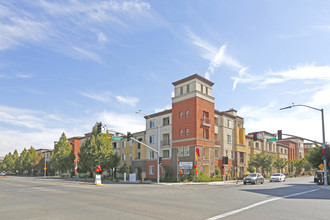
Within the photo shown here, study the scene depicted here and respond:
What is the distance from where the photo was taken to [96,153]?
50.6 metres

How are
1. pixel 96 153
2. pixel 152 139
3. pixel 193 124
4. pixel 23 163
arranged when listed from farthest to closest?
1. pixel 23 163
2. pixel 152 139
3. pixel 96 153
4. pixel 193 124

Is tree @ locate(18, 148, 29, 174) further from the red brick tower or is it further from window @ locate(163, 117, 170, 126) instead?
the red brick tower

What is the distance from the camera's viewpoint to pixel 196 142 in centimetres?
4441

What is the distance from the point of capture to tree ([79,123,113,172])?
167ft

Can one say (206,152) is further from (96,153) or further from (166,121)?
(96,153)

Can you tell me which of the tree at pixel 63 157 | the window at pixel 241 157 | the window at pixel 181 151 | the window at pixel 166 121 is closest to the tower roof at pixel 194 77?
the window at pixel 166 121

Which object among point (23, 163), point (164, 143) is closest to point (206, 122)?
point (164, 143)

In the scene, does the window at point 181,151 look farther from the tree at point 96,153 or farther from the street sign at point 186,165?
the tree at point 96,153

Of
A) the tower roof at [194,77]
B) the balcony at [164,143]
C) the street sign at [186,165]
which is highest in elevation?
the tower roof at [194,77]

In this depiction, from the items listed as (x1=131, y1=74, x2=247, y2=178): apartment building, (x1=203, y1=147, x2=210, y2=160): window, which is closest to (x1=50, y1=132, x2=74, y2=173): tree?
(x1=131, y1=74, x2=247, y2=178): apartment building

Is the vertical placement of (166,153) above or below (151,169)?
above

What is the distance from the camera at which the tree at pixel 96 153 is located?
167 feet

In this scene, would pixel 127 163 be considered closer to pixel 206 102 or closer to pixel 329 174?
pixel 206 102

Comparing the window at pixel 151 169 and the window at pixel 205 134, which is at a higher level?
the window at pixel 205 134
